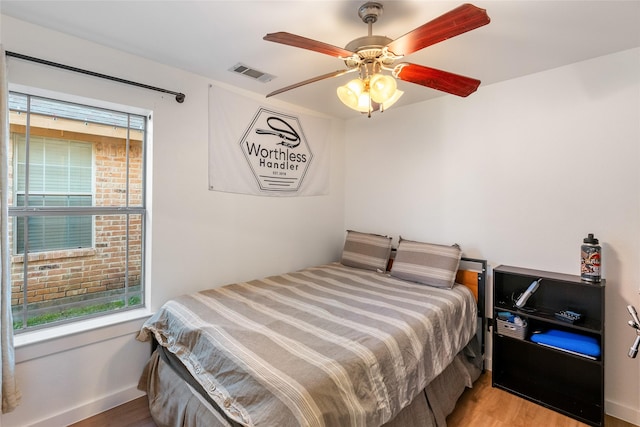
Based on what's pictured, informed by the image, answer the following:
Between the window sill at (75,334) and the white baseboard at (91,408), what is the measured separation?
1.29 feet

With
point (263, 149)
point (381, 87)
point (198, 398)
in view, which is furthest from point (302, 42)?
point (198, 398)

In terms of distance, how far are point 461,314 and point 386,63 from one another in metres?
1.79

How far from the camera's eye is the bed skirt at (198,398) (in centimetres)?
146

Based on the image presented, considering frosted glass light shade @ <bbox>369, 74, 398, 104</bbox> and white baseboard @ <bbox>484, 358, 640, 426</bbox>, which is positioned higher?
frosted glass light shade @ <bbox>369, 74, 398, 104</bbox>

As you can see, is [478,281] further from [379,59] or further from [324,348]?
[379,59]

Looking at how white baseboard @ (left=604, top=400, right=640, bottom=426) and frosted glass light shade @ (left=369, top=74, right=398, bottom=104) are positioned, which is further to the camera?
white baseboard @ (left=604, top=400, right=640, bottom=426)

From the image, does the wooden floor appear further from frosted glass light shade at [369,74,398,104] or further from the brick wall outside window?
frosted glass light shade at [369,74,398,104]

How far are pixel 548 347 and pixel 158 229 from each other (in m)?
2.90

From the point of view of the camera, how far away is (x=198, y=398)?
1.50 m

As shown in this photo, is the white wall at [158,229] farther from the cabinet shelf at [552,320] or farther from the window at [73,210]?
the cabinet shelf at [552,320]

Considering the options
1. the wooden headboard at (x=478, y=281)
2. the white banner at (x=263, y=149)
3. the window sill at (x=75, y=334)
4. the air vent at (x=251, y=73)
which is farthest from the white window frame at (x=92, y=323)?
the wooden headboard at (x=478, y=281)

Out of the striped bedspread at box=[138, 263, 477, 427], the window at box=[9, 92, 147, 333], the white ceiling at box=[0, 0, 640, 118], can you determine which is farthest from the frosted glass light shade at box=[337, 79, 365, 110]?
the window at box=[9, 92, 147, 333]

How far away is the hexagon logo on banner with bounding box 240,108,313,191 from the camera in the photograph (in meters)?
2.78

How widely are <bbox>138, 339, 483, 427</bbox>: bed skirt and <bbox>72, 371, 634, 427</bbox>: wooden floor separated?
0.33ft
